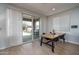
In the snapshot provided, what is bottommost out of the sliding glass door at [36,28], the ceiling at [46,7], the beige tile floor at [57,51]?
the beige tile floor at [57,51]

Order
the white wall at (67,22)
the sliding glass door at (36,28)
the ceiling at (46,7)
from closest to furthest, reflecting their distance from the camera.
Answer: the ceiling at (46,7) → the white wall at (67,22) → the sliding glass door at (36,28)

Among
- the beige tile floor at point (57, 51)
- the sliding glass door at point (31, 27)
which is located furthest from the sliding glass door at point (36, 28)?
the beige tile floor at point (57, 51)

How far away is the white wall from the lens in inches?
76.6

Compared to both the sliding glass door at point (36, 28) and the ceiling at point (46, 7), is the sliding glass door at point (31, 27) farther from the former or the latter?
the ceiling at point (46, 7)

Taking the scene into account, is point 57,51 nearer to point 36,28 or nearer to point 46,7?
point 36,28

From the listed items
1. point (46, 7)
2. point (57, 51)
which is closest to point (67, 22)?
point (46, 7)

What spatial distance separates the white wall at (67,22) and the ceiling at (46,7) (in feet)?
0.44

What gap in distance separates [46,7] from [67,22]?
81cm

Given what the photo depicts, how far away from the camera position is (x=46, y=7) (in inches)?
77.5

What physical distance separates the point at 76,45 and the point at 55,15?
1.12 m

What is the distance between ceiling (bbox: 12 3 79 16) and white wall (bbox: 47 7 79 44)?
0.13m

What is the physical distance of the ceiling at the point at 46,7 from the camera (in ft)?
5.88
